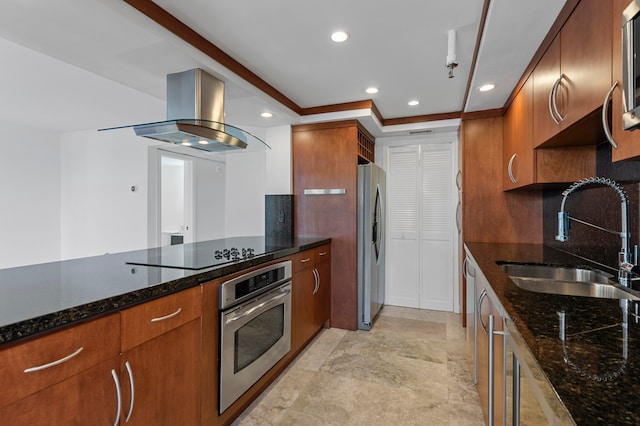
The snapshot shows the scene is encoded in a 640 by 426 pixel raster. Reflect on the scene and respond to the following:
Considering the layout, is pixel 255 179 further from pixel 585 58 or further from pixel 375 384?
pixel 585 58

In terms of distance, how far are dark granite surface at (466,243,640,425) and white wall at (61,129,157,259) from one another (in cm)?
460

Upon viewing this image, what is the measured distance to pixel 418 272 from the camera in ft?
13.4

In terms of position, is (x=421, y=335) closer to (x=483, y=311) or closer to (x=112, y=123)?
(x=483, y=311)

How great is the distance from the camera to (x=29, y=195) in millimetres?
4504

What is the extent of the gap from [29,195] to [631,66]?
20.0 feet

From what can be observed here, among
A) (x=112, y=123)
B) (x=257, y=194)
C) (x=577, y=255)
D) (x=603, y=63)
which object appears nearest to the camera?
(x=603, y=63)

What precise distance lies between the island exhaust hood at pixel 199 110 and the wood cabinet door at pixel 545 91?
6.06 ft

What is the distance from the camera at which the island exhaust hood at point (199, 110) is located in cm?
204

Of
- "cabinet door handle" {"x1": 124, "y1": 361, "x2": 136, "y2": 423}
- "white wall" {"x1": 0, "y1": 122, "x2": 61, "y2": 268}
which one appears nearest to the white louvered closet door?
"cabinet door handle" {"x1": 124, "y1": 361, "x2": 136, "y2": 423}

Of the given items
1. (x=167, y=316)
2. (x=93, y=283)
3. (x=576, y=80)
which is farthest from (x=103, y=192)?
(x=576, y=80)

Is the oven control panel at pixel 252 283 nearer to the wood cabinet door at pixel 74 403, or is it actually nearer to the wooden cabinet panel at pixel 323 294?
the wood cabinet door at pixel 74 403

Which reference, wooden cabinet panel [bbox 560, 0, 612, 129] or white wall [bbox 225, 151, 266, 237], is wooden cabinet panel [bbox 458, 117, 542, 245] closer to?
wooden cabinet panel [bbox 560, 0, 612, 129]

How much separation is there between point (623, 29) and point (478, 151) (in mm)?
2330

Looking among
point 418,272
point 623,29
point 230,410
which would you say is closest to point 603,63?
point 623,29
